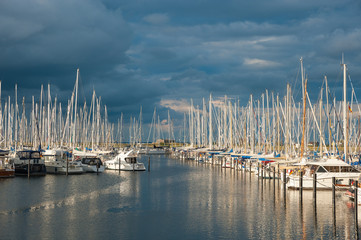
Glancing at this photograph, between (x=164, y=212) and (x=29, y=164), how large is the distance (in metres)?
33.9

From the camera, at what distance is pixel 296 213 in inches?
1393

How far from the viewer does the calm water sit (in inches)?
1129

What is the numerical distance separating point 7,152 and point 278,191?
5374 centimetres

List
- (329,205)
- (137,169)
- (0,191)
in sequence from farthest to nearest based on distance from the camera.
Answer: (137,169)
(0,191)
(329,205)

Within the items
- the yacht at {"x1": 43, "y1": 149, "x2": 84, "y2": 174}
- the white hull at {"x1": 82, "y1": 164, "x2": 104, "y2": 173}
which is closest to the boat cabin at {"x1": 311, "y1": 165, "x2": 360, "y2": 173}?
the white hull at {"x1": 82, "y1": 164, "x2": 104, "y2": 173}

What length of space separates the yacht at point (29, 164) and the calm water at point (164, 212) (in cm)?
772

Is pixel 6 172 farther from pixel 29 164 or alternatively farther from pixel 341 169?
pixel 341 169

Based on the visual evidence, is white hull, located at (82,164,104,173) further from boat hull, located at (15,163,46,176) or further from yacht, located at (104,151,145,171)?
boat hull, located at (15,163,46,176)

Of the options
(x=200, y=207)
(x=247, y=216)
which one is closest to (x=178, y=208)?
(x=200, y=207)

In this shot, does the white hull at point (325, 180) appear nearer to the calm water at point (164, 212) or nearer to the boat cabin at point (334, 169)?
the boat cabin at point (334, 169)

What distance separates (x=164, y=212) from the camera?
120 feet

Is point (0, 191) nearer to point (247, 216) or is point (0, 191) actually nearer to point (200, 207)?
point (200, 207)

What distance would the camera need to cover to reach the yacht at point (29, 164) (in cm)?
6372

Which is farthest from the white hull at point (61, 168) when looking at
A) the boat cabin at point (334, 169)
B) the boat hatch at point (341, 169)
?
the boat hatch at point (341, 169)
